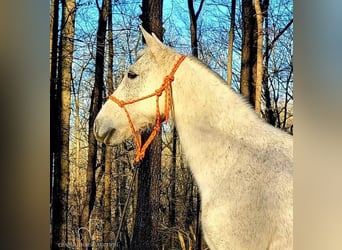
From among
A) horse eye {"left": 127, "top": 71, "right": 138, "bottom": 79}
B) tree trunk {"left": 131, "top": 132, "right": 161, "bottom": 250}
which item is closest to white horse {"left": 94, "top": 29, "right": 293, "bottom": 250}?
horse eye {"left": 127, "top": 71, "right": 138, "bottom": 79}

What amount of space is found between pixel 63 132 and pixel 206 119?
1.97 ft

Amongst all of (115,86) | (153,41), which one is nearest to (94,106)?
(115,86)

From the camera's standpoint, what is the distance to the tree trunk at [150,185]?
218 centimetres

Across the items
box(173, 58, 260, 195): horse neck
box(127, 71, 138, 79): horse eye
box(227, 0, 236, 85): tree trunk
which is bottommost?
box(173, 58, 260, 195): horse neck

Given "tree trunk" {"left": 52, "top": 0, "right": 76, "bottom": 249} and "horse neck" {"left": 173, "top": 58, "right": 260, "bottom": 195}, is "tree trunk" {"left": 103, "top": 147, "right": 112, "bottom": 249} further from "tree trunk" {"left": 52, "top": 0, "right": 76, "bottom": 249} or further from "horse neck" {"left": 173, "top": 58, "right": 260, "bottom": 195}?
"horse neck" {"left": 173, "top": 58, "right": 260, "bottom": 195}

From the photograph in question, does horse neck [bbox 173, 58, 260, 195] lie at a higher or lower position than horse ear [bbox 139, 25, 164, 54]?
lower

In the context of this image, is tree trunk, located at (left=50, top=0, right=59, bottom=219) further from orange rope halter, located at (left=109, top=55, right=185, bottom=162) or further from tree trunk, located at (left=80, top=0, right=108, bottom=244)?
orange rope halter, located at (left=109, top=55, right=185, bottom=162)

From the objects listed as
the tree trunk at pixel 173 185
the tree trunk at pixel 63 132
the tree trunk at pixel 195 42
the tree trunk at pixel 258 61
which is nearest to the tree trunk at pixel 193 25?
the tree trunk at pixel 195 42

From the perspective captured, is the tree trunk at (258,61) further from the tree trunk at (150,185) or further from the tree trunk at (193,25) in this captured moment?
the tree trunk at (150,185)

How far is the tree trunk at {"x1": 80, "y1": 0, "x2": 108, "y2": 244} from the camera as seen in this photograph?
7.22 feet
